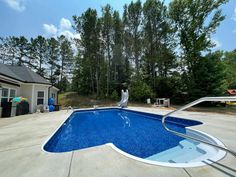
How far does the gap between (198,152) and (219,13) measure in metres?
18.4

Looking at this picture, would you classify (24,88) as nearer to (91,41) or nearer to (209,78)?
(91,41)

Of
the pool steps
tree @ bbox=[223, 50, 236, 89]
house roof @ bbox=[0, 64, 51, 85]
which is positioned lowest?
the pool steps

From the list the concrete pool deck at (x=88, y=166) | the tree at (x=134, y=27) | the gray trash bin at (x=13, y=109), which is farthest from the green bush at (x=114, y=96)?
the concrete pool deck at (x=88, y=166)

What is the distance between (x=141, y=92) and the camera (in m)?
15.5

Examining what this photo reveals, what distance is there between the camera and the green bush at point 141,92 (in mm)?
15453

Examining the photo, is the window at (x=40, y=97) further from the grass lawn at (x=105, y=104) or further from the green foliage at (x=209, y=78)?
the green foliage at (x=209, y=78)

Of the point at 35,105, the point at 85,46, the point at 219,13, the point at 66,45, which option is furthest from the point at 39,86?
the point at 219,13

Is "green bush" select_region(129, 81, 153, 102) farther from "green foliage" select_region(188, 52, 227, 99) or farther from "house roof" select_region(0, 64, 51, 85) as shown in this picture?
"house roof" select_region(0, 64, 51, 85)

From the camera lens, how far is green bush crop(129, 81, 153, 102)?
15.5 m

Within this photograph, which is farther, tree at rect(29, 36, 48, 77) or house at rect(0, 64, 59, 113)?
tree at rect(29, 36, 48, 77)

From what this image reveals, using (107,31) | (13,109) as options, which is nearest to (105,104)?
(13,109)

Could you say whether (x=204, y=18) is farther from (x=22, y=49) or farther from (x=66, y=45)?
(x=22, y=49)

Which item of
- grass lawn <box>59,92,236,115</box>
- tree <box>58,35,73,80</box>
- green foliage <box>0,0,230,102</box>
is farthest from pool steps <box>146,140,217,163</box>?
tree <box>58,35,73,80</box>

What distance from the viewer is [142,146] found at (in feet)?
11.9
